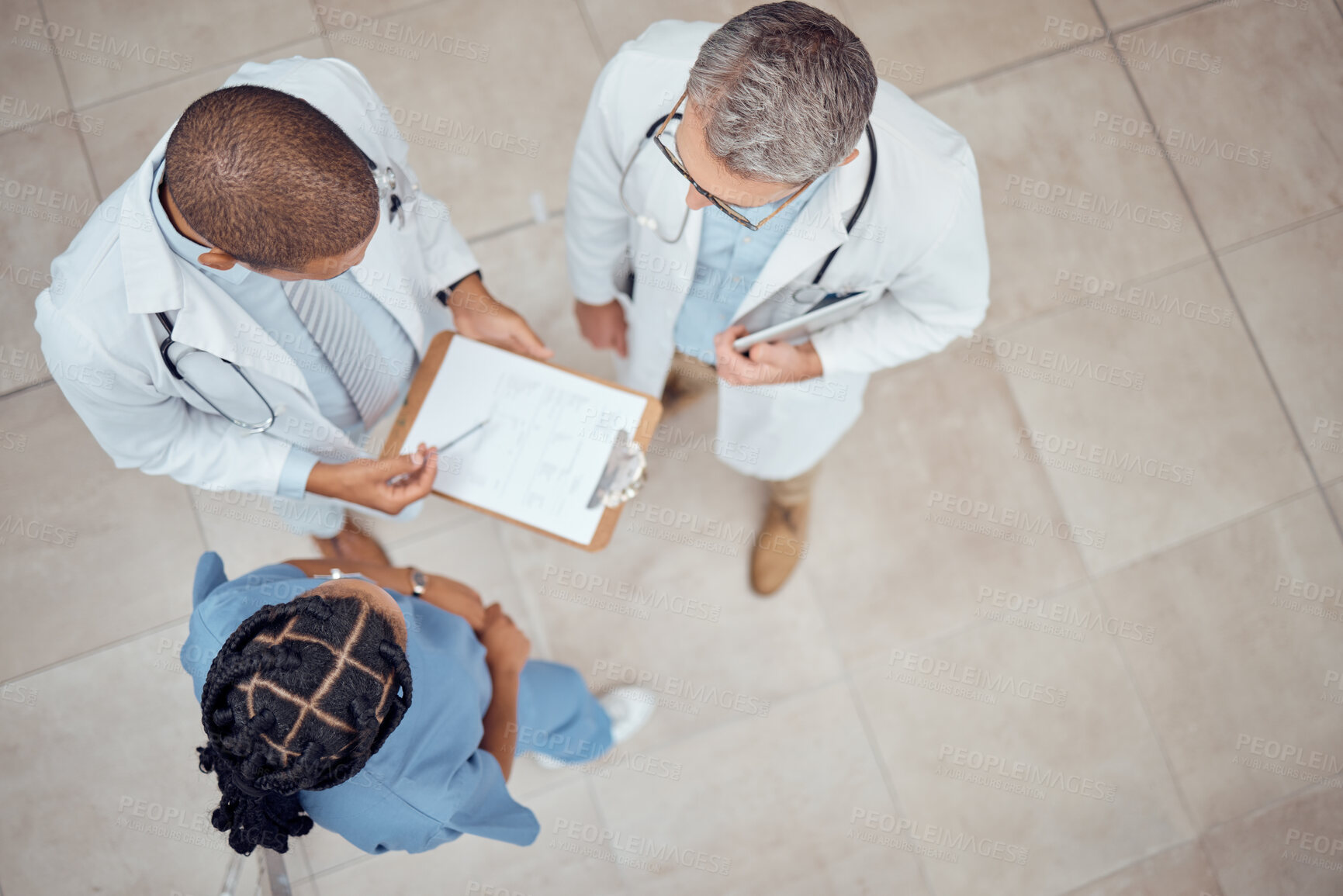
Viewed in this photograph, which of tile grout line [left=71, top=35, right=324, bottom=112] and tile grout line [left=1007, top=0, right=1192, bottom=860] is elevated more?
tile grout line [left=71, top=35, right=324, bottom=112]

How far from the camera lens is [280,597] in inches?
51.6

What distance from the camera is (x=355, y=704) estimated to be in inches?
43.1

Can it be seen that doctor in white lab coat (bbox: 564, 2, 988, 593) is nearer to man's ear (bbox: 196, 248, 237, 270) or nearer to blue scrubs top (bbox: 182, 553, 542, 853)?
man's ear (bbox: 196, 248, 237, 270)

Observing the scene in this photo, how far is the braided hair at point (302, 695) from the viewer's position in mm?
1071

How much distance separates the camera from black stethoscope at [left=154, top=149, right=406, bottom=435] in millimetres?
1231

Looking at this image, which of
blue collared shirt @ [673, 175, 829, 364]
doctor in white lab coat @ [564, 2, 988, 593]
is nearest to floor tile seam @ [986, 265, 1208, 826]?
doctor in white lab coat @ [564, 2, 988, 593]

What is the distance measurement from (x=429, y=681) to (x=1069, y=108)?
2.66 meters

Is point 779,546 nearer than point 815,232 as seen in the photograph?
No

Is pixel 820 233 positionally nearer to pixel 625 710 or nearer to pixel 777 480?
pixel 777 480

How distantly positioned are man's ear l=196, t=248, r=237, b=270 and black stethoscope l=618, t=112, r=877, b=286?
0.64m

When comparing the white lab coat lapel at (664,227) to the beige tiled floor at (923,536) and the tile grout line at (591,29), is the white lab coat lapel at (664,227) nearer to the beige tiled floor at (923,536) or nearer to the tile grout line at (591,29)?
the beige tiled floor at (923,536)

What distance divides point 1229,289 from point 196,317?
2.94 meters

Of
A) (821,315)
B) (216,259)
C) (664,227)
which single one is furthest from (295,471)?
(821,315)

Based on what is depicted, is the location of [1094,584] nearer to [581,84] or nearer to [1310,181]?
[1310,181]
